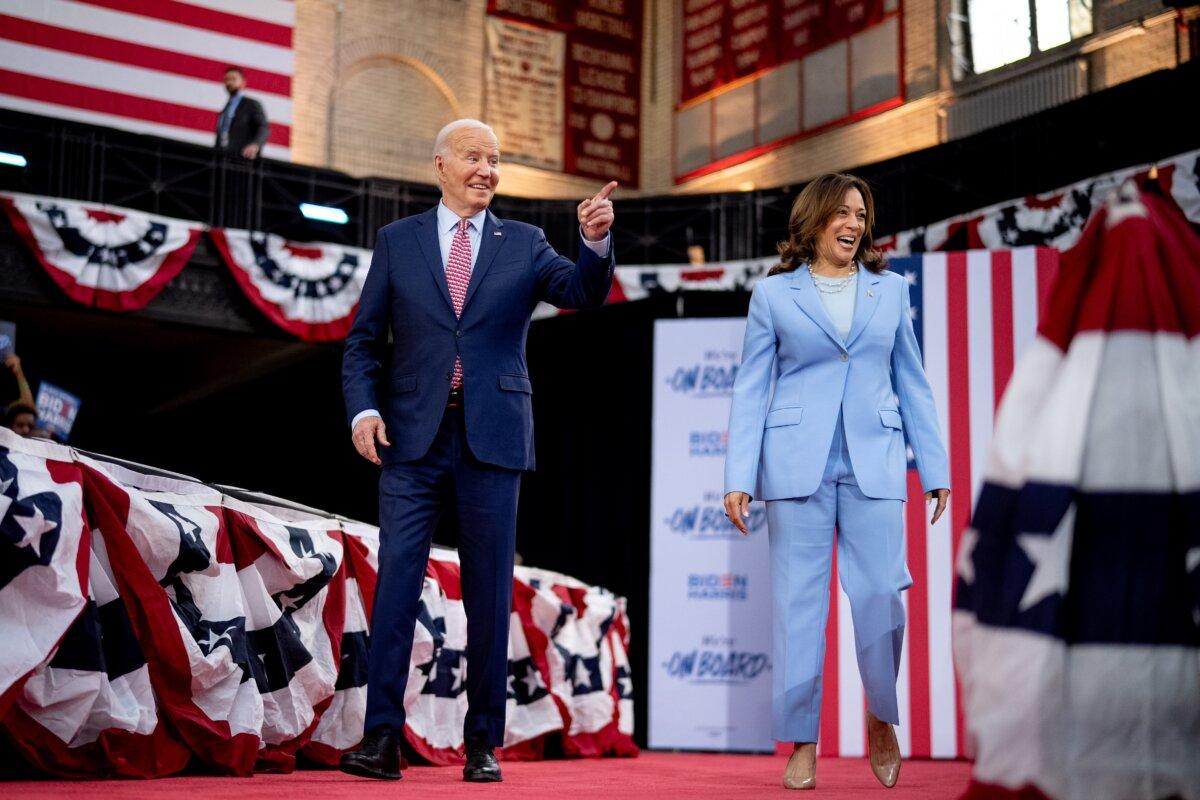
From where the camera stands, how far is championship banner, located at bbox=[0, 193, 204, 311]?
9492 mm

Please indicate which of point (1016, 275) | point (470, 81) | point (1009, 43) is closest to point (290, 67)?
point (470, 81)

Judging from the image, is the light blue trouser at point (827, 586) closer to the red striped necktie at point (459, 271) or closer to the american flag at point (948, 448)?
the red striped necktie at point (459, 271)

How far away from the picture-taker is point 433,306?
307 centimetres

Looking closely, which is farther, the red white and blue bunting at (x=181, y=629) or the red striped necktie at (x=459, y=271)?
the red striped necktie at (x=459, y=271)

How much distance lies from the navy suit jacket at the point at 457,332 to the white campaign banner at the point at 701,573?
151 inches

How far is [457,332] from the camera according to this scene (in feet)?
9.99

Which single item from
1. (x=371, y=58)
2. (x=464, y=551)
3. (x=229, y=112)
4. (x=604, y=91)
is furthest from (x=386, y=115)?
(x=464, y=551)

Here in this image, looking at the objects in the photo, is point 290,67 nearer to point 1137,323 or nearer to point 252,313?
point 252,313

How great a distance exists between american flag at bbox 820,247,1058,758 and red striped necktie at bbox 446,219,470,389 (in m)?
3.09

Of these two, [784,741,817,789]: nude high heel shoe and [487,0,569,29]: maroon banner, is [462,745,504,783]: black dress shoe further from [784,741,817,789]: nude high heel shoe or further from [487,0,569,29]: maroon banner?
[487,0,569,29]: maroon banner

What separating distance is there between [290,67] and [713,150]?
180 inches

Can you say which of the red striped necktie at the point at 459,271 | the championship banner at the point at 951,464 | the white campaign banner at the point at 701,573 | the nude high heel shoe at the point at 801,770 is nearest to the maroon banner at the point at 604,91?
the white campaign banner at the point at 701,573

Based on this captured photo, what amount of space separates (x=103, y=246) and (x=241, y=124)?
1998 mm

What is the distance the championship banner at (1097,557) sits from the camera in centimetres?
154
